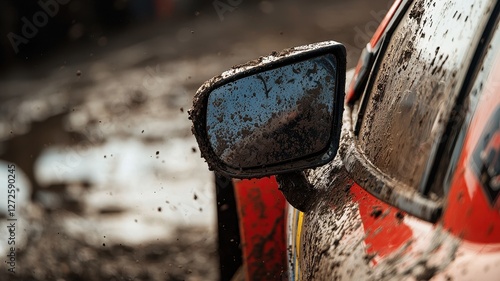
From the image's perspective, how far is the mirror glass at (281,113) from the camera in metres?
2.32

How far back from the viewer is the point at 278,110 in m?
2.32

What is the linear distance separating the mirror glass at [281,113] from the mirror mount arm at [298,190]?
0.12 meters

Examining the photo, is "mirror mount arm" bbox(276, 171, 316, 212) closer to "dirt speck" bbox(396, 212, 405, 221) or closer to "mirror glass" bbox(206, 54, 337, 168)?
"mirror glass" bbox(206, 54, 337, 168)

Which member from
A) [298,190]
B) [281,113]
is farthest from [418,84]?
[298,190]

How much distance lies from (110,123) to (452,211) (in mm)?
7856

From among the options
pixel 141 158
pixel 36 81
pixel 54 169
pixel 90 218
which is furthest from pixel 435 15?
pixel 36 81

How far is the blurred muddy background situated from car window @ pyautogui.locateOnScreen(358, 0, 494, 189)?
1758 mm

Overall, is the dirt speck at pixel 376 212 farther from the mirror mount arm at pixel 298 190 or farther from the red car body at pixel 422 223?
the mirror mount arm at pixel 298 190

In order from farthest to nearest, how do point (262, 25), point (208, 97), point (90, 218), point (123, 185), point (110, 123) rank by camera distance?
1. point (262, 25)
2. point (110, 123)
3. point (123, 185)
4. point (90, 218)
5. point (208, 97)

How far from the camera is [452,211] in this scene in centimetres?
185

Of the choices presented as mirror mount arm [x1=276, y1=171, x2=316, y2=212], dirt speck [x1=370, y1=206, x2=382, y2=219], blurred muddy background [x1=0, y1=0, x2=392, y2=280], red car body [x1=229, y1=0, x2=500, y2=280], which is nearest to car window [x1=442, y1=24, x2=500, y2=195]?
red car body [x1=229, y1=0, x2=500, y2=280]

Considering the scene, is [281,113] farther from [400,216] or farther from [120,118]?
[120,118]

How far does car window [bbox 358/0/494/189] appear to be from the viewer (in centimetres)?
207

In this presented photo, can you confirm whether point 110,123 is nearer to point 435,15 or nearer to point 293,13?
point 293,13
